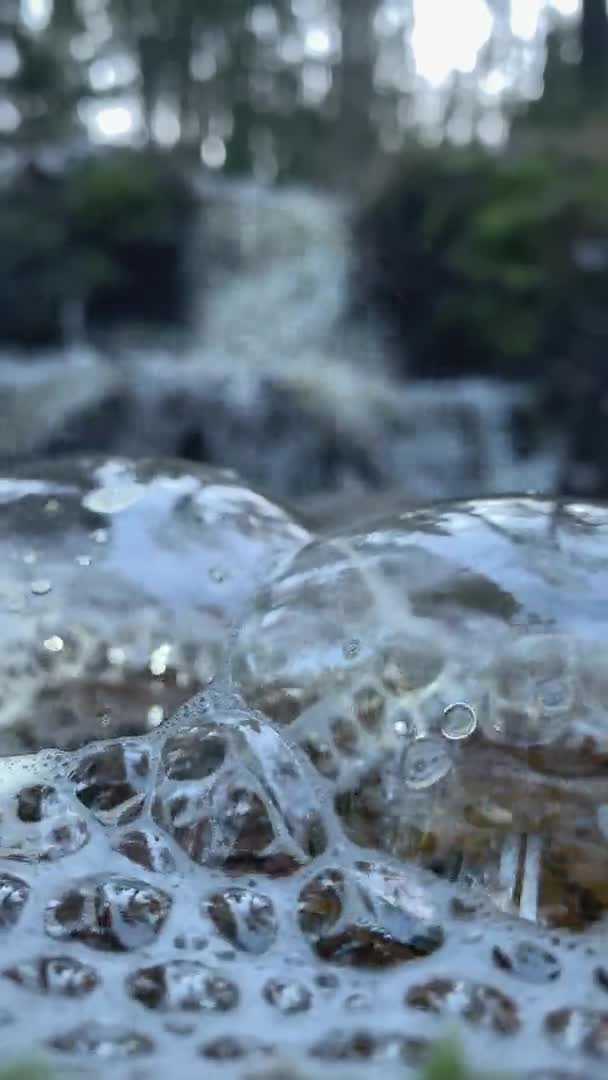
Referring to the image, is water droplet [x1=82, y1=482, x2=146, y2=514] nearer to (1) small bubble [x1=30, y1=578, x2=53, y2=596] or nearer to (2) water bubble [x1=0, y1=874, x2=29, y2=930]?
(1) small bubble [x1=30, y1=578, x2=53, y2=596]

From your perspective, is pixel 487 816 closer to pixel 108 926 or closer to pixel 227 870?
pixel 227 870

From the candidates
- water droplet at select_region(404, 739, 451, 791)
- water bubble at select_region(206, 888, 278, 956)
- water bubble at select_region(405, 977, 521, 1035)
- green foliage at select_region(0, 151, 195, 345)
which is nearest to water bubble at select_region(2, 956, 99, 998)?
water bubble at select_region(206, 888, 278, 956)

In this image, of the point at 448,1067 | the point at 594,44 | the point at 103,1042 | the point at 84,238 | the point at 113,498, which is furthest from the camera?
the point at 594,44

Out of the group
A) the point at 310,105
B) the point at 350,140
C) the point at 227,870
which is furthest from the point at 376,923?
the point at 310,105

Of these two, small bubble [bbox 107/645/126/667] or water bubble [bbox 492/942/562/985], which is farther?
small bubble [bbox 107/645/126/667]

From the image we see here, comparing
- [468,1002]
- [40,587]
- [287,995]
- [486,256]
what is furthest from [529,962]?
[486,256]

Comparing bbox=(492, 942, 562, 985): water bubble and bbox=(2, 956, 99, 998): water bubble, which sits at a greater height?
bbox=(2, 956, 99, 998): water bubble

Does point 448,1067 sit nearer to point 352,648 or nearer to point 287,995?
point 287,995
